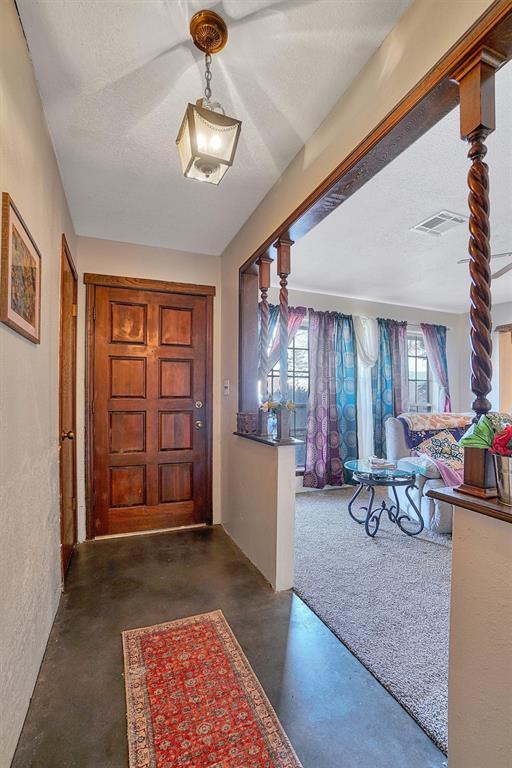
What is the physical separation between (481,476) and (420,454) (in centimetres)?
298

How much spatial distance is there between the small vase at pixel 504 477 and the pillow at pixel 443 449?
2893 millimetres

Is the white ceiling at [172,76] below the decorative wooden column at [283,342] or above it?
above

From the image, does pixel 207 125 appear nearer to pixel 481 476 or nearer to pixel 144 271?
pixel 481 476

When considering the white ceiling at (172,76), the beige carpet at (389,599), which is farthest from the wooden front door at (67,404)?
the beige carpet at (389,599)

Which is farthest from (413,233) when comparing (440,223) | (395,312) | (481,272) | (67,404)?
(67,404)

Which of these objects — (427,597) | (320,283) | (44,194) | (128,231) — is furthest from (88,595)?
(320,283)

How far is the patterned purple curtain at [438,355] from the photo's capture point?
5.71 m

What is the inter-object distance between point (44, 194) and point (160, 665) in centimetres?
230

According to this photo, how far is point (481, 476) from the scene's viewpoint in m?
1.07

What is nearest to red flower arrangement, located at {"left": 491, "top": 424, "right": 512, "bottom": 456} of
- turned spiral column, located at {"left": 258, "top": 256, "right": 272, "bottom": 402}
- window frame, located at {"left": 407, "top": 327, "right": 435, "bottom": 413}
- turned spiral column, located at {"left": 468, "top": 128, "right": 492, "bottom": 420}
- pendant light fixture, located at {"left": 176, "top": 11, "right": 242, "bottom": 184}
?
turned spiral column, located at {"left": 468, "top": 128, "right": 492, "bottom": 420}

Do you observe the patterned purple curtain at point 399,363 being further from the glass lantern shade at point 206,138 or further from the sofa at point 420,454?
the glass lantern shade at point 206,138

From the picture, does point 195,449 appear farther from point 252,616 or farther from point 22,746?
point 22,746

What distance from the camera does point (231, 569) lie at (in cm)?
259

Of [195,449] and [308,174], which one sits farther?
[195,449]
